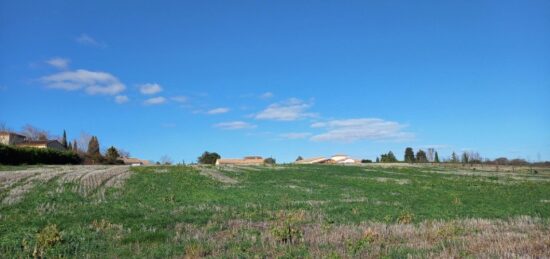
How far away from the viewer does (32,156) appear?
66.9 m

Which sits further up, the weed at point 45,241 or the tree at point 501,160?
the tree at point 501,160

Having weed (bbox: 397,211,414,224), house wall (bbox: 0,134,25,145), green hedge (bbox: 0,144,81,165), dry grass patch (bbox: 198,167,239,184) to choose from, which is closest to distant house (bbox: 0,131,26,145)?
house wall (bbox: 0,134,25,145)

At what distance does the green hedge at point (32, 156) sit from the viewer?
60500mm

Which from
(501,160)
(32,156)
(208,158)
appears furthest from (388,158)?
(32,156)

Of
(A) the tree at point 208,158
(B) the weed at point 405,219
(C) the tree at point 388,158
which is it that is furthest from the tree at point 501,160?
(B) the weed at point 405,219

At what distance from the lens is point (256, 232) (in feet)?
41.3

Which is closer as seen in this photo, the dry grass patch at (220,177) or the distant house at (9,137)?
the dry grass patch at (220,177)

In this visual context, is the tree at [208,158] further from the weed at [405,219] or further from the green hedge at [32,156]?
the weed at [405,219]

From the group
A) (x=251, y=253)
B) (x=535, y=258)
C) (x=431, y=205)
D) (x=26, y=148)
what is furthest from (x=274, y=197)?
(x=26, y=148)

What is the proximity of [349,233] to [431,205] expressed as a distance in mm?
9868

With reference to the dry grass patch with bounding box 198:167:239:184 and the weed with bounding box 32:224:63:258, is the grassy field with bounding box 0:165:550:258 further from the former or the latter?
the dry grass patch with bounding box 198:167:239:184

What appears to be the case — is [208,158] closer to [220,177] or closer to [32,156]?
[32,156]

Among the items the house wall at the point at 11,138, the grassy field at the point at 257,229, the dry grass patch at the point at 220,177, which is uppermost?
the house wall at the point at 11,138

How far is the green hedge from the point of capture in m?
60.5
